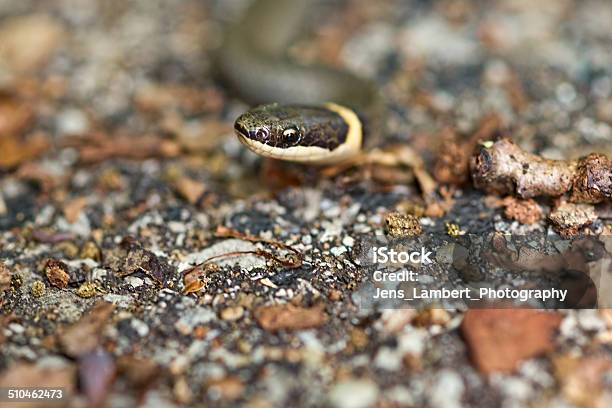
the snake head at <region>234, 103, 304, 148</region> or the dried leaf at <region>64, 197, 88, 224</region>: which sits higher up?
the snake head at <region>234, 103, 304, 148</region>

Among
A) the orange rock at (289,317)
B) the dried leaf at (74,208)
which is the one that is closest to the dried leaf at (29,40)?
the dried leaf at (74,208)

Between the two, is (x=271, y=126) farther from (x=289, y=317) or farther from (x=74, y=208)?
(x=74, y=208)

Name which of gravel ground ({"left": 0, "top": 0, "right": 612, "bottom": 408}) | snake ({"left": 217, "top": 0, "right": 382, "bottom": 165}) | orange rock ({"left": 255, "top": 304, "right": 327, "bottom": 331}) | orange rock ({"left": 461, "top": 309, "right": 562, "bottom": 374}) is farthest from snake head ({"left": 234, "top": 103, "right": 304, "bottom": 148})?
orange rock ({"left": 461, "top": 309, "right": 562, "bottom": 374})

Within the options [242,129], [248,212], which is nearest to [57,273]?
[248,212]

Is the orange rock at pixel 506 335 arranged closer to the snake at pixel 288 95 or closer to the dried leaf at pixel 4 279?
the snake at pixel 288 95

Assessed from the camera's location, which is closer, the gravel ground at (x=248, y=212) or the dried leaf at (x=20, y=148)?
the gravel ground at (x=248, y=212)

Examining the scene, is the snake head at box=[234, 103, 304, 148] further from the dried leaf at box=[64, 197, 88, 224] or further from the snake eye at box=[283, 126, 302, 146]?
the dried leaf at box=[64, 197, 88, 224]

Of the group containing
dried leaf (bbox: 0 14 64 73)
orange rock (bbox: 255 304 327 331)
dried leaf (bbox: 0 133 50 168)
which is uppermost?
dried leaf (bbox: 0 14 64 73)
